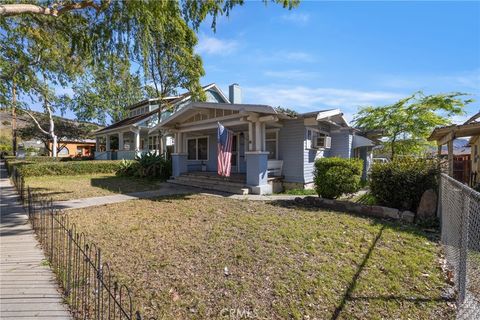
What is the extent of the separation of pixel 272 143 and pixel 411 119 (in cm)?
1283

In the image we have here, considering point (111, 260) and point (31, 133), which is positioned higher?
point (31, 133)

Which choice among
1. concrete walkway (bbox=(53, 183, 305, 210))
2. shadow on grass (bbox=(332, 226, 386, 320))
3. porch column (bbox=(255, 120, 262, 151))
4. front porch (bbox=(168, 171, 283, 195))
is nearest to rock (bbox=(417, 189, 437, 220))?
shadow on grass (bbox=(332, 226, 386, 320))

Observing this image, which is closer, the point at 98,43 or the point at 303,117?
the point at 98,43

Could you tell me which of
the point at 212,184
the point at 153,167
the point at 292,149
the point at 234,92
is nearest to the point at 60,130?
the point at 153,167

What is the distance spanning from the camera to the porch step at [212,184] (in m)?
10.4

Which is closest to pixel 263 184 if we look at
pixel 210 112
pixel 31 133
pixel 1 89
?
pixel 210 112

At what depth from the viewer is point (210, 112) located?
12.0m

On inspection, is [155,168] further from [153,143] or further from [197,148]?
[153,143]

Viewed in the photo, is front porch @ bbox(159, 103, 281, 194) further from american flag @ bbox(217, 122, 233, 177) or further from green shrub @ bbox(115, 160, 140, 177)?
green shrub @ bbox(115, 160, 140, 177)

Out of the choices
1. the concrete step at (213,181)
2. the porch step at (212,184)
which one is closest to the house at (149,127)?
the porch step at (212,184)

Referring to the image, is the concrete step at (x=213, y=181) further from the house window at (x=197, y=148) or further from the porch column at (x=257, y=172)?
the house window at (x=197, y=148)

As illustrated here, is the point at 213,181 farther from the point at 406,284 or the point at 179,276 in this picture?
the point at 406,284

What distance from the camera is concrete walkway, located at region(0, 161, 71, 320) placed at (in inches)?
113

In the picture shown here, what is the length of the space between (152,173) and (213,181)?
537 cm
